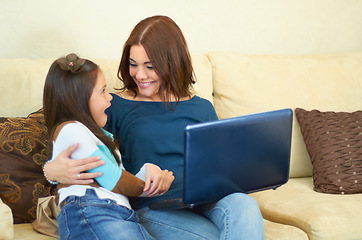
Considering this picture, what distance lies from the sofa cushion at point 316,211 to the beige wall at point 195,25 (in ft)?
3.03

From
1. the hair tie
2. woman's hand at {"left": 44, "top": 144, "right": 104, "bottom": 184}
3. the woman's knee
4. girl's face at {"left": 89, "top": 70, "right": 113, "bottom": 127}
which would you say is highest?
the hair tie

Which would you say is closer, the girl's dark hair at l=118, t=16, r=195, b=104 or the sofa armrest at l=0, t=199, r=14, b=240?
the sofa armrest at l=0, t=199, r=14, b=240

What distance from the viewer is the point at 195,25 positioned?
2.30 meters

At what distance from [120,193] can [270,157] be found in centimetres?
44

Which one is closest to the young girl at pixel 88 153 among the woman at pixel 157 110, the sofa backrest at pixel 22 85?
the woman at pixel 157 110

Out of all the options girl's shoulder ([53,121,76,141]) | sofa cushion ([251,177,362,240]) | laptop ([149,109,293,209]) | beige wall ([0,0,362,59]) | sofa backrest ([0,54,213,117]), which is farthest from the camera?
beige wall ([0,0,362,59])

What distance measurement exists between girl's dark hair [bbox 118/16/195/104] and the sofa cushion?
54 cm

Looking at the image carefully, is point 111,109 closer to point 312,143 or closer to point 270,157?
point 270,157

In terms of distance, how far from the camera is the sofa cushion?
1513 mm

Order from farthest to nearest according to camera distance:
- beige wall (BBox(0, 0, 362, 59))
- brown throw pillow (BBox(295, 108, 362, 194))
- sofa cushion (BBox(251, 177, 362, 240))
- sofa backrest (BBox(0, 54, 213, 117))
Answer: beige wall (BBox(0, 0, 362, 59)), brown throw pillow (BBox(295, 108, 362, 194)), sofa backrest (BBox(0, 54, 213, 117)), sofa cushion (BBox(251, 177, 362, 240))

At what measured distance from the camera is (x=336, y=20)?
2.63 meters

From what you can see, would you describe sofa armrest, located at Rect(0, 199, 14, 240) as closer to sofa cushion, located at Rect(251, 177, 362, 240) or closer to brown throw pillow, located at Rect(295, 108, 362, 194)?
sofa cushion, located at Rect(251, 177, 362, 240)

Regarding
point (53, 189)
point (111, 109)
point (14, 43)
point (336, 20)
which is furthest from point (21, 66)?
point (336, 20)

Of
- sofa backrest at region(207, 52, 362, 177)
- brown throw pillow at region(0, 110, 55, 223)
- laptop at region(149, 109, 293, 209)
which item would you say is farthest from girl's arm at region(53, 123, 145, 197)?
→ sofa backrest at region(207, 52, 362, 177)
